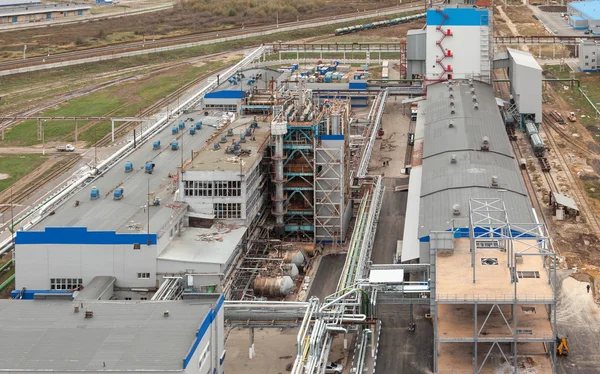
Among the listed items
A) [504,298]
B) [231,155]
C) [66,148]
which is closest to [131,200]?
[231,155]

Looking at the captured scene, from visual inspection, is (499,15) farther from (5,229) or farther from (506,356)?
(506,356)

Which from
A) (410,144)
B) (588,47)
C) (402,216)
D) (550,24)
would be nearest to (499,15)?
(550,24)

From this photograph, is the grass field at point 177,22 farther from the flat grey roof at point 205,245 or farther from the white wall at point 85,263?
the white wall at point 85,263

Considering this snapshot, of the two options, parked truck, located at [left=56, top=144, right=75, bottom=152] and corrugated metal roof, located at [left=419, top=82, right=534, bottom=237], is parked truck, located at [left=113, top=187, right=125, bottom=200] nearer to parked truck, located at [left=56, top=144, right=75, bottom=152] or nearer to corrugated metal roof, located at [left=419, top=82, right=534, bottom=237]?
corrugated metal roof, located at [left=419, top=82, right=534, bottom=237]

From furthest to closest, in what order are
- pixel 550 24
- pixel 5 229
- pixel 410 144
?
pixel 550 24 < pixel 410 144 < pixel 5 229

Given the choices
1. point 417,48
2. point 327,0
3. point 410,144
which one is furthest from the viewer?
point 327,0

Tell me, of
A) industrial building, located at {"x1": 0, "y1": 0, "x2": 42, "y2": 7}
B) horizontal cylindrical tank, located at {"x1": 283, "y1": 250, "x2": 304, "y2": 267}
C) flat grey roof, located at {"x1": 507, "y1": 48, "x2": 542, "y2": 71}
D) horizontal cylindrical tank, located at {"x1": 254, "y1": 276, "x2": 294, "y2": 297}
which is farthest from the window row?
industrial building, located at {"x1": 0, "y1": 0, "x2": 42, "y2": 7}
